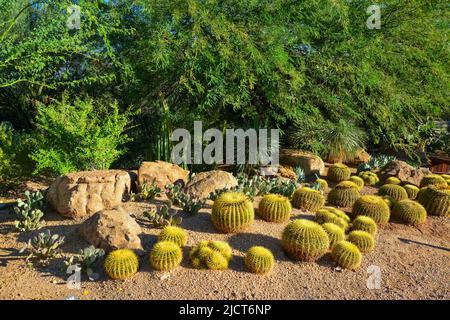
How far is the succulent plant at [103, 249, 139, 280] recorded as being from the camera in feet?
13.0

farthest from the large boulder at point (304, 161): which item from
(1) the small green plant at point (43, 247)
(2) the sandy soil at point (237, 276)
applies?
(1) the small green plant at point (43, 247)

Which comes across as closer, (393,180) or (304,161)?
(393,180)

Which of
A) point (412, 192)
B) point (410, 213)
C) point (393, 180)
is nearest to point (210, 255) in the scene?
point (410, 213)

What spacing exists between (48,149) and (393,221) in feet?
18.9

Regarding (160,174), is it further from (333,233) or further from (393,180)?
(393,180)

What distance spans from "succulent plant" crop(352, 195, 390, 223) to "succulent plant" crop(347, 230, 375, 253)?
875mm

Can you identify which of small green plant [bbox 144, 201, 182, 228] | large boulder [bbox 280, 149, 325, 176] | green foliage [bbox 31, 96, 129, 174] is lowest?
small green plant [bbox 144, 201, 182, 228]

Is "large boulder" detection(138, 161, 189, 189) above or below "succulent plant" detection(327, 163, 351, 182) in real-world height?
above

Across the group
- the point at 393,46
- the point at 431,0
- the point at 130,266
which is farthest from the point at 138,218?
the point at 431,0

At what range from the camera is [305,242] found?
4.46m

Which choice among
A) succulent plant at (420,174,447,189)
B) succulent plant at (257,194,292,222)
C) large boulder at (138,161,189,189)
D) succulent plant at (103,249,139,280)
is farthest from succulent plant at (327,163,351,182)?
succulent plant at (103,249,139,280)

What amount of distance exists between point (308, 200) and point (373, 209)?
97cm

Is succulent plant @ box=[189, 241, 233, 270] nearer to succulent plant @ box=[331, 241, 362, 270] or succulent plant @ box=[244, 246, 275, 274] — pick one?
succulent plant @ box=[244, 246, 275, 274]
